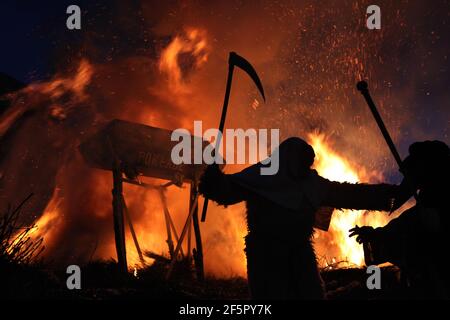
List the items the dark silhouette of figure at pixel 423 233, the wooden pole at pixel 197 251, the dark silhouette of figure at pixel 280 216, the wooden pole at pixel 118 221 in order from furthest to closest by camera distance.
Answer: the wooden pole at pixel 197 251, the wooden pole at pixel 118 221, the dark silhouette of figure at pixel 280 216, the dark silhouette of figure at pixel 423 233

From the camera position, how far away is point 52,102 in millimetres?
14938

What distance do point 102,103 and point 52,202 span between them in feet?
13.5

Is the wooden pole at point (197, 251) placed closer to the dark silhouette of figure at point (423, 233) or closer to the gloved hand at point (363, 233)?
the gloved hand at point (363, 233)

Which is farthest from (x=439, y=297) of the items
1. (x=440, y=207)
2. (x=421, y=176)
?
(x=421, y=176)

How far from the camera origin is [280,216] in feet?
11.5

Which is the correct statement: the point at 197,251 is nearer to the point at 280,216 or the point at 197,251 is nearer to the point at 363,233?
the point at 280,216

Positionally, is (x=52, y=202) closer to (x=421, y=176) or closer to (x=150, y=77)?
(x=150, y=77)

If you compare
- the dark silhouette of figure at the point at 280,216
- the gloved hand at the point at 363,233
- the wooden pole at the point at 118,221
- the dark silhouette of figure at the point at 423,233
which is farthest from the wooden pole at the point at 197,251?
the dark silhouette of figure at the point at 423,233

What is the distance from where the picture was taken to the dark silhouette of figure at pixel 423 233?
308cm

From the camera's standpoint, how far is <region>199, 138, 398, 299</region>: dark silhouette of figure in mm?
3373

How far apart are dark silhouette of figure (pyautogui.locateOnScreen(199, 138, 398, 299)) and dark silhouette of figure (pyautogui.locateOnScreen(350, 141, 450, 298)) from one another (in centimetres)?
52

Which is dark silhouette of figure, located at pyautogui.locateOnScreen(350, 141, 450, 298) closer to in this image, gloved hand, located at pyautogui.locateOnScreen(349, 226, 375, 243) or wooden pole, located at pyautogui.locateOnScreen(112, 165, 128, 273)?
gloved hand, located at pyautogui.locateOnScreen(349, 226, 375, 243)

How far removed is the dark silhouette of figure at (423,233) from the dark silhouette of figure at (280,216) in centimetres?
52

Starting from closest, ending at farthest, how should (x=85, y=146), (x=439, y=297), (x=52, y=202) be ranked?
(x=439, y=297)
(x=85, y=146)
(x=52, y=202)
